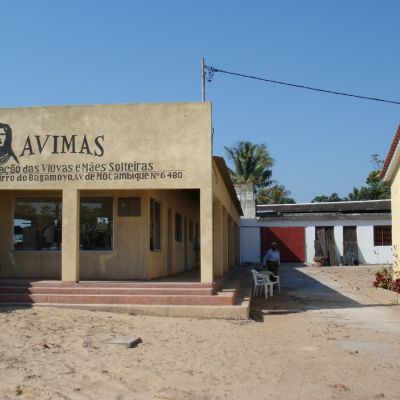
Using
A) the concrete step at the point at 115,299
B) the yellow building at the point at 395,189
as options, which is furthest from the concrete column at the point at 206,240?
the yellow building at the point at 395,189

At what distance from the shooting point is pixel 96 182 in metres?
13.2

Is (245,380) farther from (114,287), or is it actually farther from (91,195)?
(91,195)

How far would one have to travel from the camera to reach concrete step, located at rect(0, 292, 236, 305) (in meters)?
12.1

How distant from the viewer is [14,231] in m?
14.9

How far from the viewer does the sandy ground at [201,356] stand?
6.66m

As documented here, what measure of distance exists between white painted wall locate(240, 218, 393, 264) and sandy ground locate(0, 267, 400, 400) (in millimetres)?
20408

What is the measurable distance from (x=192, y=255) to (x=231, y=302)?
1105 centimetres

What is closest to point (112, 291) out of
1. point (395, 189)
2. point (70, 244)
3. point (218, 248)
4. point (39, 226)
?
point (70, 244)

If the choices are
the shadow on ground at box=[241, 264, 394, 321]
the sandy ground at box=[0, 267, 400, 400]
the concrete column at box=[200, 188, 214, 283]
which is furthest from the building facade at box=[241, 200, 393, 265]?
the concrete column at box=[200, 188, 214, 283]

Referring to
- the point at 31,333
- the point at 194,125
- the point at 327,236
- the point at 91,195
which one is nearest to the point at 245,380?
the point at 31,333

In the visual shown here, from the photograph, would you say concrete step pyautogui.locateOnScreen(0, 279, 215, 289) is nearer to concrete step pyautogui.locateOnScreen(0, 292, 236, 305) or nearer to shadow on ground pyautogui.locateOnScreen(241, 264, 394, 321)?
concrete step pyautogui.locateOnScreen(0, 292, 236, 305)

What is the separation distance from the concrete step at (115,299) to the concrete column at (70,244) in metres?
0.73

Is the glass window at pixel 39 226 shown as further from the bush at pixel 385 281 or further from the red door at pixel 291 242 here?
the red door at pixel 291 242

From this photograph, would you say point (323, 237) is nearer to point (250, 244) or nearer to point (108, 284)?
point (250, 244)
